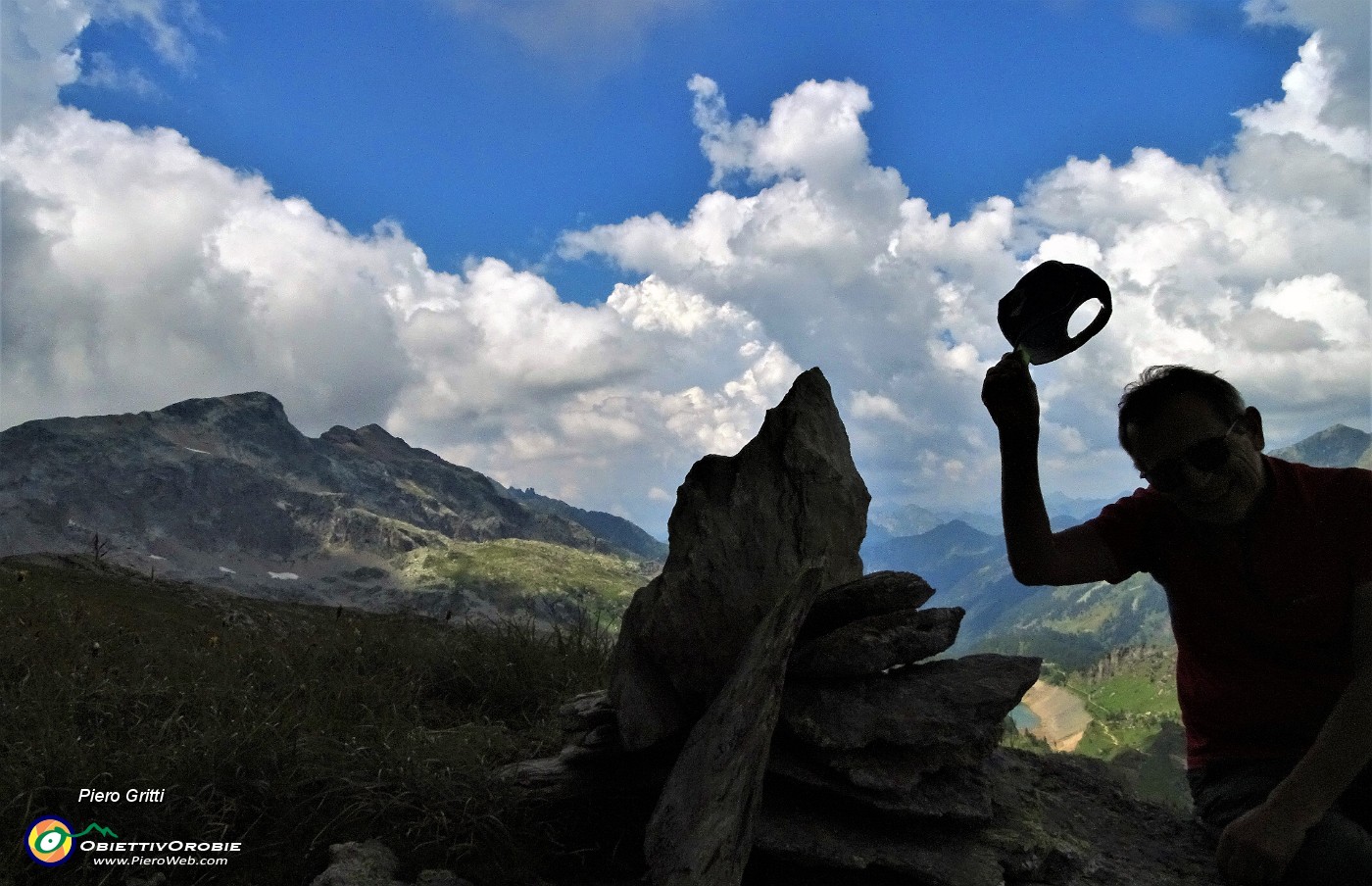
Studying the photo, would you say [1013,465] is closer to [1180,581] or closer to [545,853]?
[1180,581]

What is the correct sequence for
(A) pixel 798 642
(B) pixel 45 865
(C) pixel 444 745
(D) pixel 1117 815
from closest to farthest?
(B) pixel 45 865, (A) pixel 798 642, (D) pixel 1117 815, (C) pixel 444 745

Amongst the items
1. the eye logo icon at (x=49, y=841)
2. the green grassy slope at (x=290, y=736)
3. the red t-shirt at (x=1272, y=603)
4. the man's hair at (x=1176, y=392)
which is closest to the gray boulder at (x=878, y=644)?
the red t-shirt at (x=1272, y=603)

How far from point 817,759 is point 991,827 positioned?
139 cm

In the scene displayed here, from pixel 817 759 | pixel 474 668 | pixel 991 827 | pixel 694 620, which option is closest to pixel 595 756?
pixel 694 620

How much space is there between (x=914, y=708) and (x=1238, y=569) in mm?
2276

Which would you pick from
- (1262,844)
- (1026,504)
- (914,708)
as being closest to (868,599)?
(914,708)

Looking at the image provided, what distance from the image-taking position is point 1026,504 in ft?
17.2

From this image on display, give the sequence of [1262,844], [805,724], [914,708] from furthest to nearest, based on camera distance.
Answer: [914,708] → [805,724] → [1262,844]

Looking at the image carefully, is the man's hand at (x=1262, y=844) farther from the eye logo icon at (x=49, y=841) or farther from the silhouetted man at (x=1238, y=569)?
the eye logo icon at (x=49, y=841)

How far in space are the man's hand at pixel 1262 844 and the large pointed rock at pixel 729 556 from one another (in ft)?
9.42

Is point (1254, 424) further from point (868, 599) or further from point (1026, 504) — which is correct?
point (868, 599)

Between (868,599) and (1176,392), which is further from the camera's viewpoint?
(868,599)

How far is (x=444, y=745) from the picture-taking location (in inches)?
282

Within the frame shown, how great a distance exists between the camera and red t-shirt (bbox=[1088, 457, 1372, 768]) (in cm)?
487
